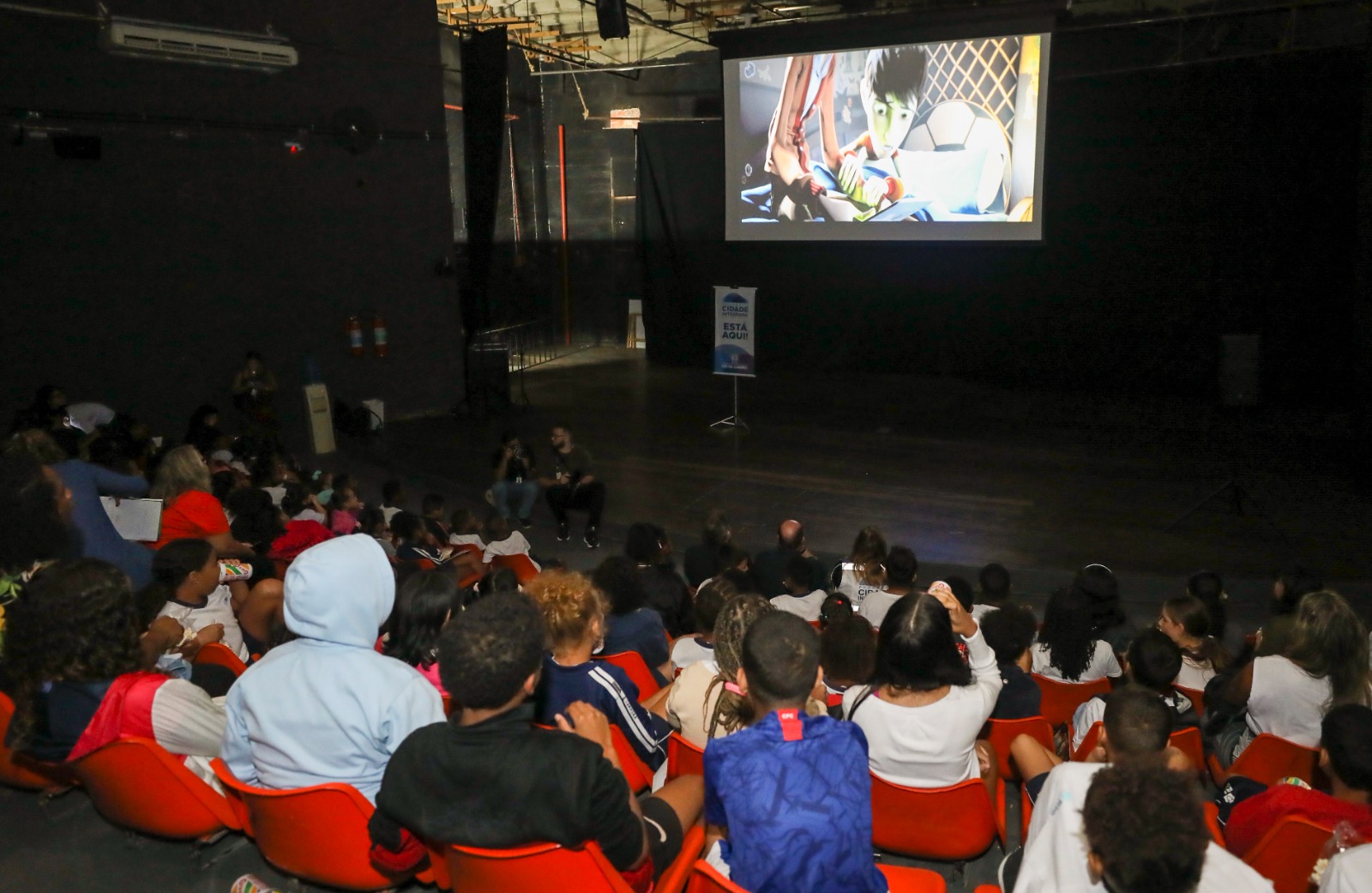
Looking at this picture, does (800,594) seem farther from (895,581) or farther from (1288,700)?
(1288,700)

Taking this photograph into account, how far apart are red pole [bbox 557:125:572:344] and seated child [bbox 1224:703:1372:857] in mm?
13560

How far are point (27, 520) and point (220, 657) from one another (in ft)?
2.68

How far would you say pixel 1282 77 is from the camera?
1016 centimetres

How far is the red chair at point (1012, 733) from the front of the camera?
9.50ft

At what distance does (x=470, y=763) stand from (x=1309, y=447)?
901 cm

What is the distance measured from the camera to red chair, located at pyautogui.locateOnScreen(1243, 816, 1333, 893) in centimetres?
213

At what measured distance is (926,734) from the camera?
98.0 inches

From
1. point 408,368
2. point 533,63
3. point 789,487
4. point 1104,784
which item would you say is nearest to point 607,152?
point 533,63

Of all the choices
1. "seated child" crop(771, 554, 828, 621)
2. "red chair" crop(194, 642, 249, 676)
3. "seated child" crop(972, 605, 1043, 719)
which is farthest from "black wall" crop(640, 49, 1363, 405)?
"red chair" crop(194, 642, 249, 676)

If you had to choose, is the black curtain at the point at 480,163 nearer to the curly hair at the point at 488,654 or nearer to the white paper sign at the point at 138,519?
the white paper sign at the point at 138,519

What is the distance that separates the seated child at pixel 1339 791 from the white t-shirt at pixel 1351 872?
0.92ft

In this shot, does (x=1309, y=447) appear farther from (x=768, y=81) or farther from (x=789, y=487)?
(x=768, y=81)

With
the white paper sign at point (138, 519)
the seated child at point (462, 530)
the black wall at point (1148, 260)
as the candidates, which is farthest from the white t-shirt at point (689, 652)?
the black wall at point (1148, 260)

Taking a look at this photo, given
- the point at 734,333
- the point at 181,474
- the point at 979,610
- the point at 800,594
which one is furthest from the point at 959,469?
the point at 181,474
